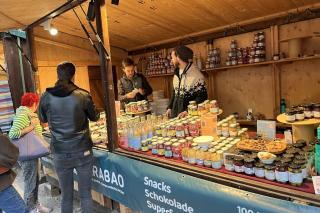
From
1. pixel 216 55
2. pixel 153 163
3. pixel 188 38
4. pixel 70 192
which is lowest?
pixel 70 192

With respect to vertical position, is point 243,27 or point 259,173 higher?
point 243,27

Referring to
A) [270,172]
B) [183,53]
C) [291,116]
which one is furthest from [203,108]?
[270,172]

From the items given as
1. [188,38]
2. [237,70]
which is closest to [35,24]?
[188,38]

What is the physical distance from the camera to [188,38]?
4.84 m

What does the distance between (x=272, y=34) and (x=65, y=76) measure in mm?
2824

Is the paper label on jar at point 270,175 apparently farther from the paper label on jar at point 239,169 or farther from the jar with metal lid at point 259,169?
the paper label on jar at point 239,169

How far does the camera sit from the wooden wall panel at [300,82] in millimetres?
3584

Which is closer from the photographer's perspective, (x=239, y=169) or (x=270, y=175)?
(x=270, y=175)

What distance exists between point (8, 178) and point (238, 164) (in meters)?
1.72

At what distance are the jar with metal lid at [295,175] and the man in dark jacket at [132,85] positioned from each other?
2.58 m

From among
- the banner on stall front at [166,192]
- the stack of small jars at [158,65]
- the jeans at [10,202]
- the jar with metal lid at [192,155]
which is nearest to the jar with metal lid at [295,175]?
the banner on stall front at [166,192]

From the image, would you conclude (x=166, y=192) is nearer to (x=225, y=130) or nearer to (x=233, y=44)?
(x=225, y=130)

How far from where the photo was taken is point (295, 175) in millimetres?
1477

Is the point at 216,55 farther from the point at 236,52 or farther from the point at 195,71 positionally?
the point at 195,71
